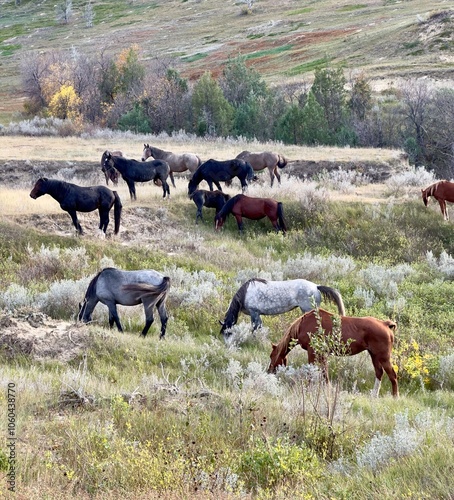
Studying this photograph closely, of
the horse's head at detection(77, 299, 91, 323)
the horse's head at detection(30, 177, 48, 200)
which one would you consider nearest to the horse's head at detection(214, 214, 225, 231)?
the horse's head at detection(30, 177, 48, 200)

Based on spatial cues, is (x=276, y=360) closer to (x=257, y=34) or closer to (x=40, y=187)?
(x=40, y=187)

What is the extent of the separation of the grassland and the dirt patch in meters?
0.03

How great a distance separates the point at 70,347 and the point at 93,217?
8308 mm

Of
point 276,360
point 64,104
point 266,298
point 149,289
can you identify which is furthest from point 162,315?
point 64,104

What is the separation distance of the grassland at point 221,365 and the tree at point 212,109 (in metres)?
20.1

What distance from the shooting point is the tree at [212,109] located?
4019 cm

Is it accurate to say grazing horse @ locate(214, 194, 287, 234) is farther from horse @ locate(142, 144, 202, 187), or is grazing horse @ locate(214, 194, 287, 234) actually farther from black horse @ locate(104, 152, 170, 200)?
horse @ locate(142, 144, 202, 187)

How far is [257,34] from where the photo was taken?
284ft

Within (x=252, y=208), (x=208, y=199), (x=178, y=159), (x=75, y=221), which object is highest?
(x=75, y=221)

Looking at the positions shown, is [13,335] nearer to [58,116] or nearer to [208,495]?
[208,495]

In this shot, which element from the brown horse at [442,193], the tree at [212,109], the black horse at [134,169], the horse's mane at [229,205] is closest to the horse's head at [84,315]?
the horse's mane at [229,205]

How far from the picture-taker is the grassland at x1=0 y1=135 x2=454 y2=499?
4785 mm

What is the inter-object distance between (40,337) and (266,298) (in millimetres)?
3773

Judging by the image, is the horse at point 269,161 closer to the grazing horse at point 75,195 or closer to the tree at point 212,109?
the grazing horse at point 75,195
